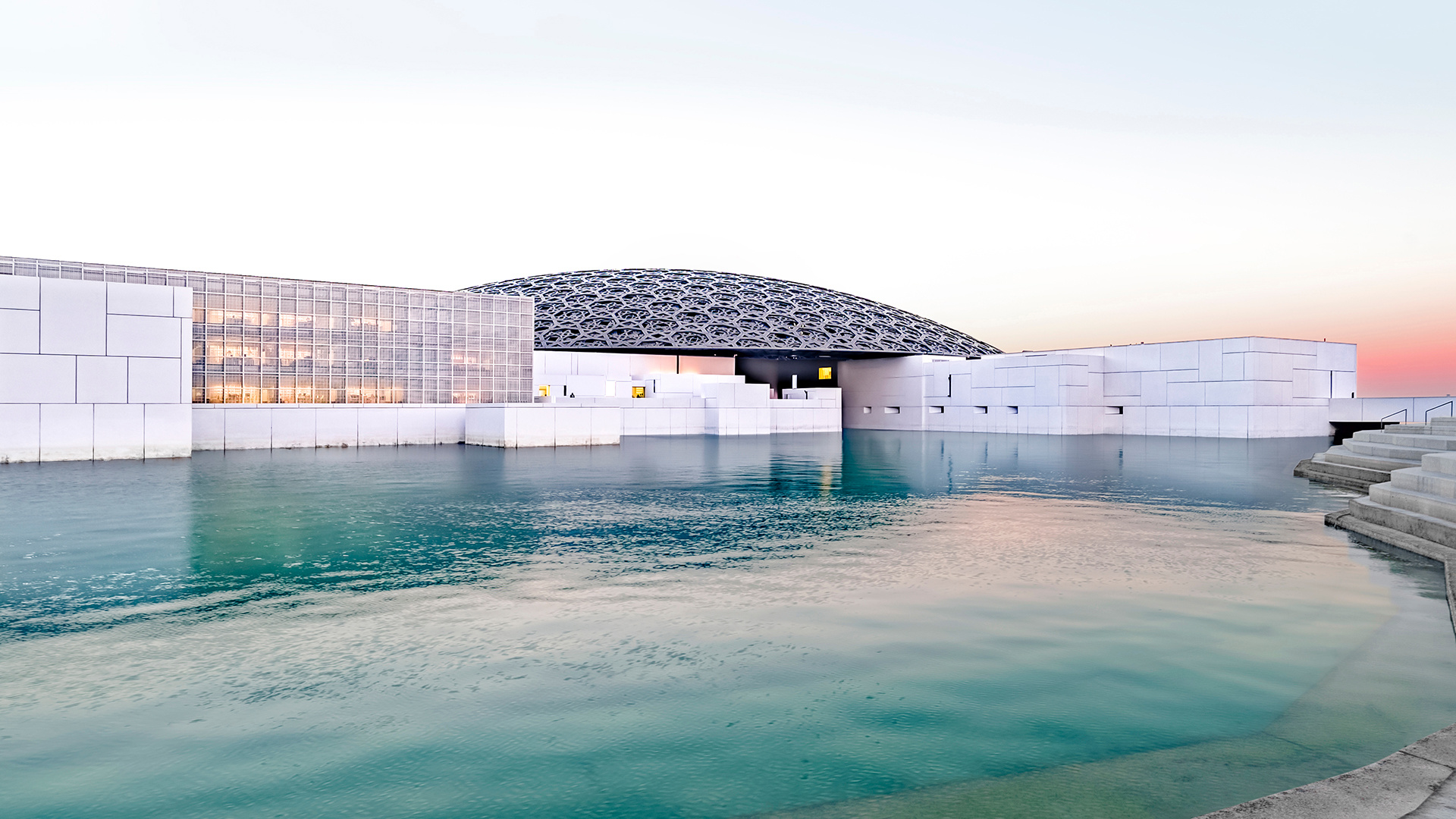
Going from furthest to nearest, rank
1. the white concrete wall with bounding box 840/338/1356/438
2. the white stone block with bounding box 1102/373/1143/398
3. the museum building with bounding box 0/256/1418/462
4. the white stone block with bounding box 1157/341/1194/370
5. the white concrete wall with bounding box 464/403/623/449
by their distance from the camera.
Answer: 1. the white stone block with bounding box 1102/373/1143/398
2. the white stone block with bounding box 1157/341/1194/370
3. the white concrete wall with bounding box 840/338/1356/438
4. the white concrete wall with bounding box 464/403/623/449
5. the museum building with bounding box 0/256/1418/462

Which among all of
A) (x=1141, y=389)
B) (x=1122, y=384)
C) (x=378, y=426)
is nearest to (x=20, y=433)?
(x=378, y=426)

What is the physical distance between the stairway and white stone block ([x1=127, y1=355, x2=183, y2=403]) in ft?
93.5

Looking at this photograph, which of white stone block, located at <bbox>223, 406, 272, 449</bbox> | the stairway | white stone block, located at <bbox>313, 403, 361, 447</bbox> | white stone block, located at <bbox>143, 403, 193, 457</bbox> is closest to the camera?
the stairway

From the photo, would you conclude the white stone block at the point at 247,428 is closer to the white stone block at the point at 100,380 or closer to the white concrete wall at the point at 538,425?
the white stone block at the point at 100,380

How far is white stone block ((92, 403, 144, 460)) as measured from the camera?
941 inches

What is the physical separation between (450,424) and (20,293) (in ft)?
46.9

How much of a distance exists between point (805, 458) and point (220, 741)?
22.9 meters

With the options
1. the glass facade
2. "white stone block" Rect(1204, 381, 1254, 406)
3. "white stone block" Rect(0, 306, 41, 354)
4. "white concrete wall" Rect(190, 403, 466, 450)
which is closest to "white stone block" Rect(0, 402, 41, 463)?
"white stone block" Rect(0, 306, 41, 354)

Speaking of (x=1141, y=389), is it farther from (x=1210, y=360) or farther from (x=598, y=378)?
(x=598, y=378)

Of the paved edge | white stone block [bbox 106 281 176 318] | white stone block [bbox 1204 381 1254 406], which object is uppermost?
white stone block [bbox 106 281 176 318]

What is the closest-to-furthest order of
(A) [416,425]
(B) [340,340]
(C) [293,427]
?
(C) [293,427], (A) [416,425], (B) [340,340]

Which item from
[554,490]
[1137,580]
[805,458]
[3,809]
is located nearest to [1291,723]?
[1137,580]

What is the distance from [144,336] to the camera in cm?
2438

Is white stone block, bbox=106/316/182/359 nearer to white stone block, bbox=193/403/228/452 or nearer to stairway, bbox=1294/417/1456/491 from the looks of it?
white stone block, bbox=193/403/228/452
